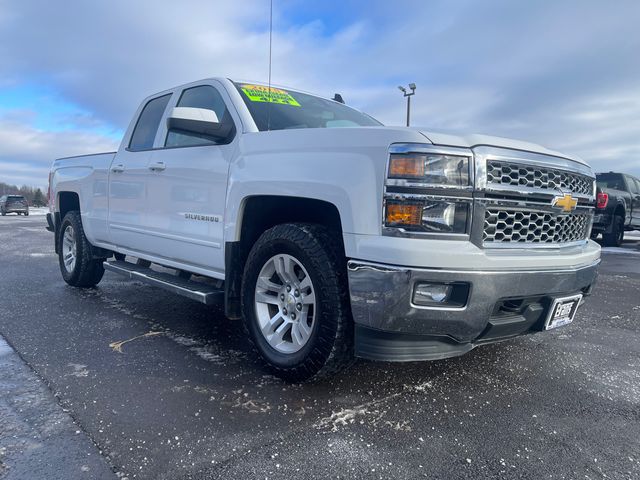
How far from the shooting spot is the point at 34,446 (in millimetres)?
2045

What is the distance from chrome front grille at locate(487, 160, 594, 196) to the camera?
2352 mm

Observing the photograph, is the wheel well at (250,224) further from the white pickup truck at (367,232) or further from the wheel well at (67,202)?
the wheel well at (67,202)

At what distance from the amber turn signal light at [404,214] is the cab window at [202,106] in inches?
59.1

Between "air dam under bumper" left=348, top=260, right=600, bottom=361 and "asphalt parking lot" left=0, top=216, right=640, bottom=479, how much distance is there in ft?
1.21

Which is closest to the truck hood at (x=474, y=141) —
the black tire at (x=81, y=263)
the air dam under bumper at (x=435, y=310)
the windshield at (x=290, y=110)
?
the air dam under bumper at (x=435, y=310)

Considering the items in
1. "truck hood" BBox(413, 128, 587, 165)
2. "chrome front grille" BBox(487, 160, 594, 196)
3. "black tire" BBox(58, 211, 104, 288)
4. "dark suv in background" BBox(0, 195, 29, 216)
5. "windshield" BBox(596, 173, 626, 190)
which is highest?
"windshield" BBox(596, 173, 626, 190)

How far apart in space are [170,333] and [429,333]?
7.55 ft

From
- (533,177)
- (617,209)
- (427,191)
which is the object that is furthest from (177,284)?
(617,209)

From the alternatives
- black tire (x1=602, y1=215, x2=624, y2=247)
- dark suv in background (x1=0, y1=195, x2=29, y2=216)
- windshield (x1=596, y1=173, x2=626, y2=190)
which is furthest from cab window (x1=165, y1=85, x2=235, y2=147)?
dark suv in background (x1=0, y1=195, x2=29, y2=216)

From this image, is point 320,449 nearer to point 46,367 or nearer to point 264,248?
point 264,248

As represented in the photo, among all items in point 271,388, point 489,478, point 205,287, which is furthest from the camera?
point 205,287

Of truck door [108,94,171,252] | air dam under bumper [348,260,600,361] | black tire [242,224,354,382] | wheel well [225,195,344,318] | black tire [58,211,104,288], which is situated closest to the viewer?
air dam under bumper [348,260,600,361]

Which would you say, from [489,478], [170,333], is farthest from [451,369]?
[170,333]

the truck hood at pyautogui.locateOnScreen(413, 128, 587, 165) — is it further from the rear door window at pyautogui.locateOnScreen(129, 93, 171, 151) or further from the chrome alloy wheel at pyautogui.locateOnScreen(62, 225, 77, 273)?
the chrome alloy wheel at pyautogui.locateOnScreen(62, 225, 77, 273)
